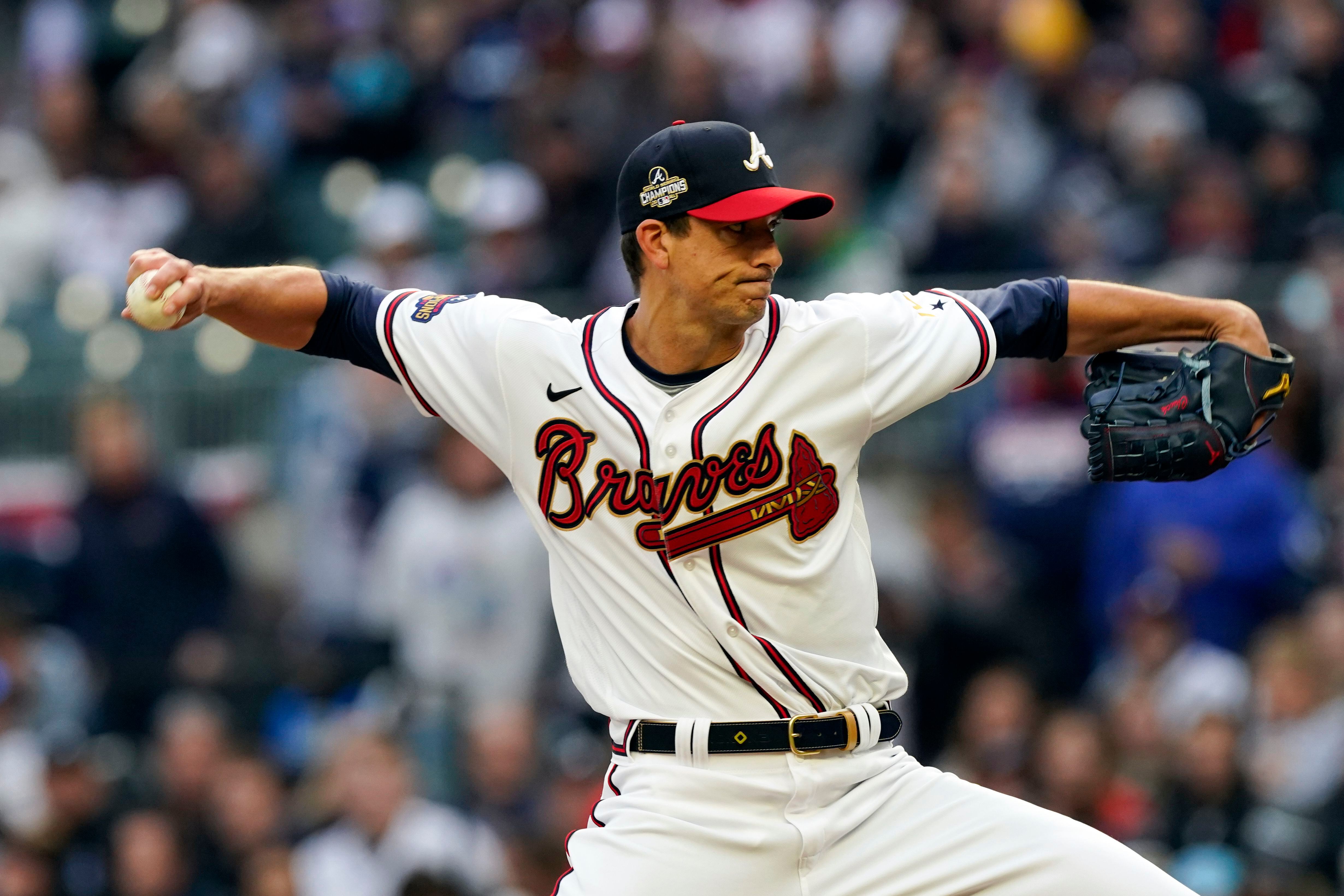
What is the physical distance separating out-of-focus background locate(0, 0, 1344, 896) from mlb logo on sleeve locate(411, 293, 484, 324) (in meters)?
2.92

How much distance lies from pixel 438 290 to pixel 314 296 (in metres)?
5.62

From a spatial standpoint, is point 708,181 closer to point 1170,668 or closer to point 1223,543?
point 1170,668

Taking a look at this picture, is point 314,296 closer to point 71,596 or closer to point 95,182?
point 71,596

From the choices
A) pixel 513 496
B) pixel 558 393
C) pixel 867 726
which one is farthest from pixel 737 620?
pixel 513 496

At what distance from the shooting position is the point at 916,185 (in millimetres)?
10039

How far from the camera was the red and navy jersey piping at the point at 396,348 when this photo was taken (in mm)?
4559

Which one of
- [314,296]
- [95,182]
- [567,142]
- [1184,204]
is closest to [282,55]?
[95,182]

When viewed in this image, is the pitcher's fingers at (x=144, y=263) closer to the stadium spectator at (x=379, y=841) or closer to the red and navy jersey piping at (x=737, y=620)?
the red and navy jersey piping at (x=737, y=620)

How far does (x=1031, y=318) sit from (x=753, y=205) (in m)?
0.72

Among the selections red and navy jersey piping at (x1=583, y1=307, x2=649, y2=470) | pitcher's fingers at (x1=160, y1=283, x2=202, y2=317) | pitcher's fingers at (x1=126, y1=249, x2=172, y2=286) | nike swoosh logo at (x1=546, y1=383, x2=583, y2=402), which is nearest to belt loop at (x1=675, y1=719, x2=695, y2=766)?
red and navy jersey piping at (x1=583, y1=307, x2=649, y2=470)

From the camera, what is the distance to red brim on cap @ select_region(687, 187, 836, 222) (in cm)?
425

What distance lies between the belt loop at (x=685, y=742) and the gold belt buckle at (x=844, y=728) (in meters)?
0.22

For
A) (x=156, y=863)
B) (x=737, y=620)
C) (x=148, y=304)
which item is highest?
(x=148, y=304)

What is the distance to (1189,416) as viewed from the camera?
4.41 m
